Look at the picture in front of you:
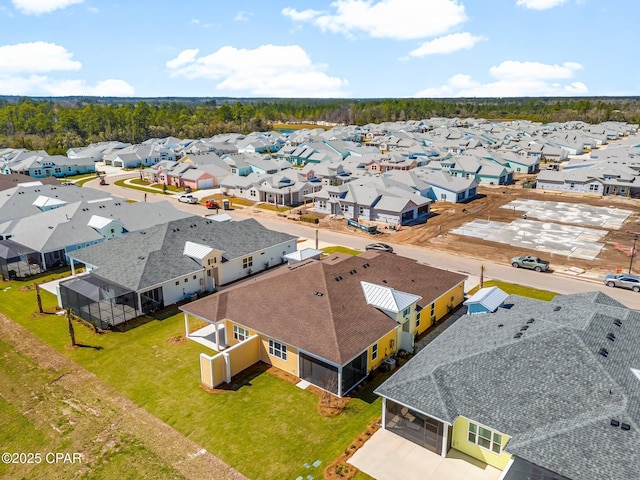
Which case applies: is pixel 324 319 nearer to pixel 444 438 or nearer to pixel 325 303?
pixel 325 303

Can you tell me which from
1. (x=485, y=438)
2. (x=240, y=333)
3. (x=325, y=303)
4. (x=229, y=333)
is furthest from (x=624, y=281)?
(x=229, y=333)

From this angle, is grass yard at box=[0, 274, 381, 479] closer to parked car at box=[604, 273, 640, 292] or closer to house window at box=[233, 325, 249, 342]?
house window at box=[233, 325, 249, 342]

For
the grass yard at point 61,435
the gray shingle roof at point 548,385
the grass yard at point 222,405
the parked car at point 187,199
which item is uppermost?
the gray shingle roof at point 548,385

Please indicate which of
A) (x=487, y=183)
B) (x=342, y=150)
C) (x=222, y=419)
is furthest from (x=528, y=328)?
(x=342, y=150)

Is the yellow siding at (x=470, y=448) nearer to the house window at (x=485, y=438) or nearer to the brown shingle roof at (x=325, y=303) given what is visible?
the house window at (x=485, y=438)

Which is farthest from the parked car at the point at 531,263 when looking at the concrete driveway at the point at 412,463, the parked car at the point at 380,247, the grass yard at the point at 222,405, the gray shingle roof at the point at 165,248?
the concrete driveway at the point at 412,463

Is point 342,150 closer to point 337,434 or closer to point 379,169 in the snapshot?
point 379,169

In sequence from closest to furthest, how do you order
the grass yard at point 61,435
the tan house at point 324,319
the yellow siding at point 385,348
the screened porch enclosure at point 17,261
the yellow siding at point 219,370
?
the grass yard at point 61,435
the tan house at point 324,319
the yellow siding at point 219,370
the yellow siding at point 385,348
the screened porch enclosure at point 17,261
